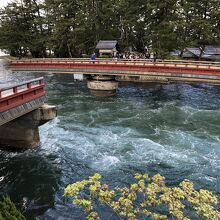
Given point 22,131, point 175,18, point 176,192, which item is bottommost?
point 22,131

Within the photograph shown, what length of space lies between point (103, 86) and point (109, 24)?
91.3 ft

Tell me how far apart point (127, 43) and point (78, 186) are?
60.5 meters

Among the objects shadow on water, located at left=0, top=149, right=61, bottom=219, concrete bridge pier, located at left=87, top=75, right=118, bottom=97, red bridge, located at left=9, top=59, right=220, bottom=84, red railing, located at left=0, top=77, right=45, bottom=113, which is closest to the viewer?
shadow on water, located at left=0, top=149, right=61, bottom=219

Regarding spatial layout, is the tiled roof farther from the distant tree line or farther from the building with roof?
the distant tree line

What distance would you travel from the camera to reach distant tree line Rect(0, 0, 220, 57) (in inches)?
1890

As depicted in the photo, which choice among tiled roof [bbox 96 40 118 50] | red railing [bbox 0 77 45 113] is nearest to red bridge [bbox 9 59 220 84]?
tiled roof [bbox 96 40 118 50]

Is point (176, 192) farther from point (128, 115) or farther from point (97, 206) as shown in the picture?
point (128, 115)

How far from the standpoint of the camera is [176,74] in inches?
1443

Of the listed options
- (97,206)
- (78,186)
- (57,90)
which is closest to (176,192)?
(78,186)

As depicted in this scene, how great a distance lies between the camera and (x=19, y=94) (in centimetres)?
1833

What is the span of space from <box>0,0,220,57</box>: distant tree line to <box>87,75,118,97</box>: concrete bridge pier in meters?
11.1

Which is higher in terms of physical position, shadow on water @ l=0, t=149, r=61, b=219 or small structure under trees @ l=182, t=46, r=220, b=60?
small structure under trees @ l=182, t=46, r=220, b=60

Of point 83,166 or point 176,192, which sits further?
point 83,166

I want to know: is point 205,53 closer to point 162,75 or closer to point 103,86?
point 162,75
